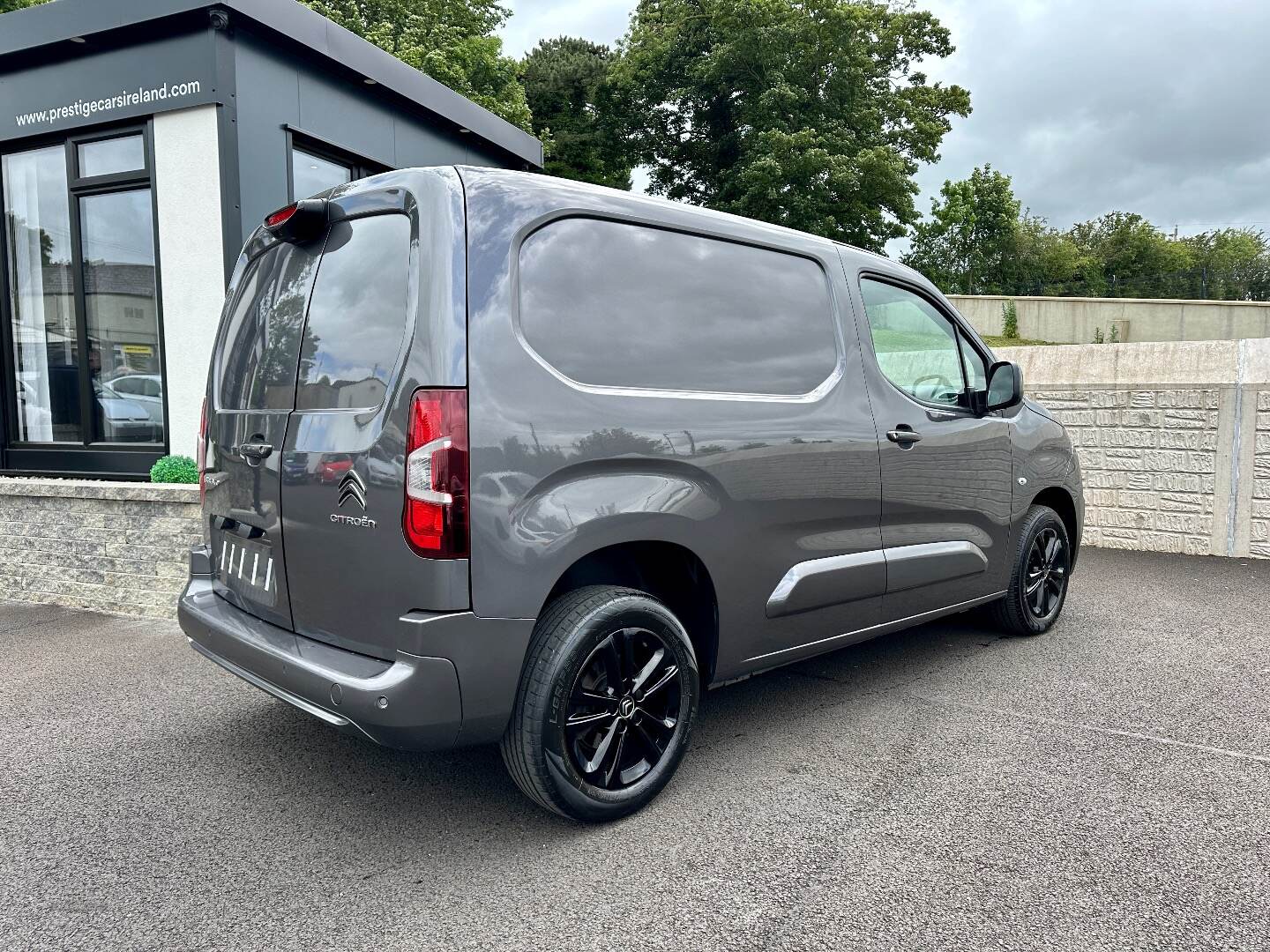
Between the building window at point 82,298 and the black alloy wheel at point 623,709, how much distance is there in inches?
232

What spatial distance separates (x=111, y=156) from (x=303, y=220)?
5.77 m

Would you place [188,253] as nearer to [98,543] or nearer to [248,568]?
[98,543]

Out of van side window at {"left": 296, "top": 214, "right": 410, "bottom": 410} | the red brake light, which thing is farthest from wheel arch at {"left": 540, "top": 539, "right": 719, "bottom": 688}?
the red brake light

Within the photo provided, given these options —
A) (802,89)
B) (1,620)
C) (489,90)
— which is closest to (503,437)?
(1,620)

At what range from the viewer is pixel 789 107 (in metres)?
27.2

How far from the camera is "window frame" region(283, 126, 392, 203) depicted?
728cm

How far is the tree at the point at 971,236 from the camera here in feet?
134

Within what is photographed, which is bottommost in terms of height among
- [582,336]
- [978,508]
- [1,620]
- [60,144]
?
[1,620]

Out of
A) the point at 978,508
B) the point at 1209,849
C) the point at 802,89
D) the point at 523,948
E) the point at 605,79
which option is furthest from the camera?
the point at 605,79

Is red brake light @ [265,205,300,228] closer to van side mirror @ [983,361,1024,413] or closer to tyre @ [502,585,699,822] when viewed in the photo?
tyre @ [502,585,699,822]

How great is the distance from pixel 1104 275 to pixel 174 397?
4988 cm

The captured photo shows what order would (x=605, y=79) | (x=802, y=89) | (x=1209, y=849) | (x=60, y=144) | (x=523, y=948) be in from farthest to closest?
(x=605, y=79) → (x=802, y=89) → (x=60, y=144) → (x=1209, y=849) → (x=523, y=948)

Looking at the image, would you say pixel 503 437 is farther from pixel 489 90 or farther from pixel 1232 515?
pixel 489 90

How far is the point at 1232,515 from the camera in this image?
713cm
